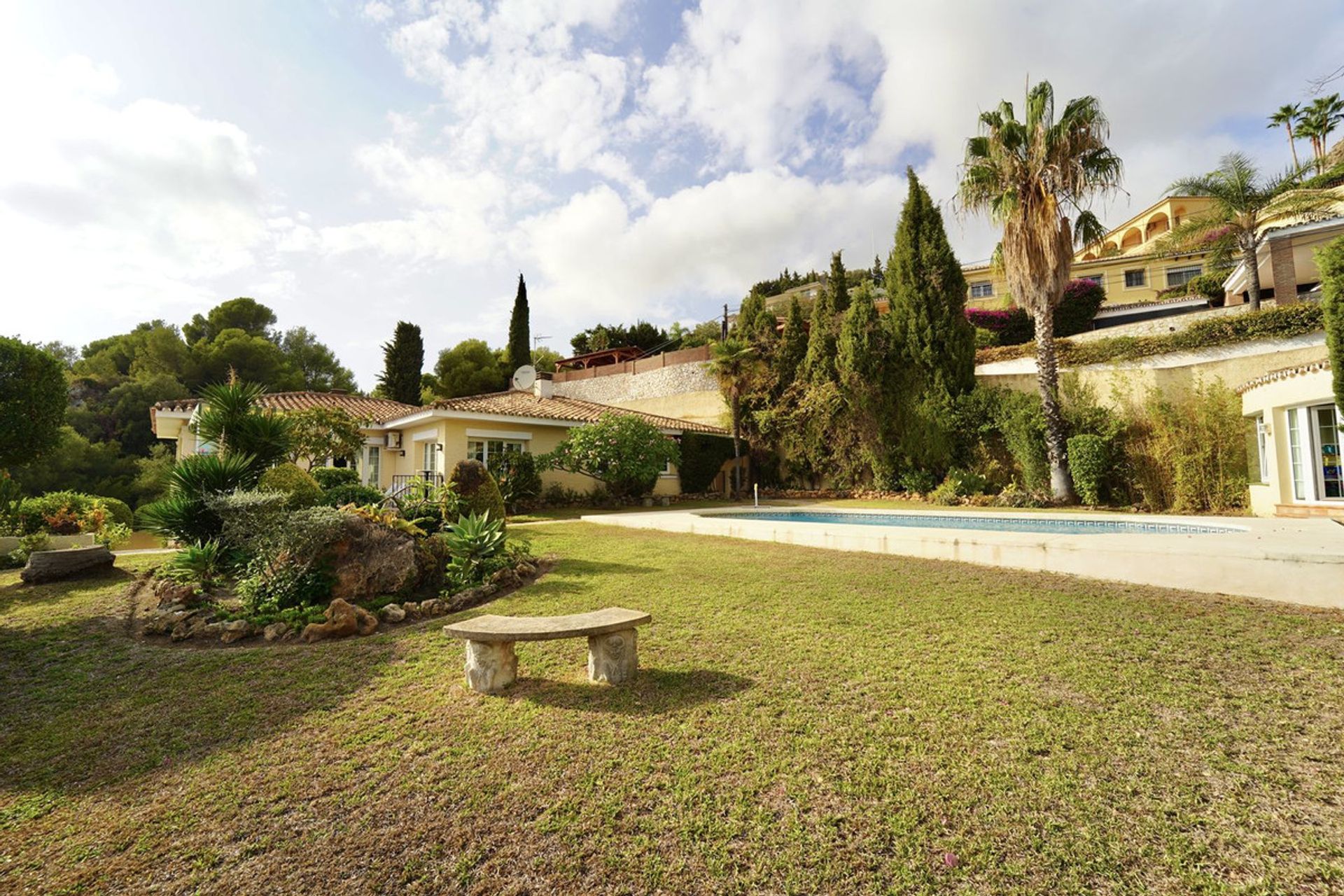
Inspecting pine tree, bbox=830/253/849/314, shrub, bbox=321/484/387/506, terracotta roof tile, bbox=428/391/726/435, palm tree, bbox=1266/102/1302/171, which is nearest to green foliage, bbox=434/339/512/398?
terracotta roof tile, bbox=428/391/726/435

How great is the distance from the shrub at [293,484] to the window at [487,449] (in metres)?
8.50

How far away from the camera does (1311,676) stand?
3916mm

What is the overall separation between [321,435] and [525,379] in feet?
49.1

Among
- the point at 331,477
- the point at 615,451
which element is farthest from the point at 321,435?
the point at 615,451

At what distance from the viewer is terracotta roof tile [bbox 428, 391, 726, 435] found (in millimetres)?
18656

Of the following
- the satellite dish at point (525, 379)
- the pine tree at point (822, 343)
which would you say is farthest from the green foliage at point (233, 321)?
the pine tree at point (822, 343)

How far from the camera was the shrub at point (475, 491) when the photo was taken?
9.80 m

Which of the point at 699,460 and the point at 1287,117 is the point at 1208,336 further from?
the point at 1287,117

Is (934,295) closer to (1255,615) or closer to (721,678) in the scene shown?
(1255,615)

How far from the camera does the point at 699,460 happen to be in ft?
75.3

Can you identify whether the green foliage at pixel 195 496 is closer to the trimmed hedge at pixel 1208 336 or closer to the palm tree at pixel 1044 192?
the palm tree at pixel 1044 192

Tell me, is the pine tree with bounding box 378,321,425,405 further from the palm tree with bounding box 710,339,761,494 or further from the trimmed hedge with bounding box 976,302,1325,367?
the trimmed hedge with bounding box 976,302,1325,367

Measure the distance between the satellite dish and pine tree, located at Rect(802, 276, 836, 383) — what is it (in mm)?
14609

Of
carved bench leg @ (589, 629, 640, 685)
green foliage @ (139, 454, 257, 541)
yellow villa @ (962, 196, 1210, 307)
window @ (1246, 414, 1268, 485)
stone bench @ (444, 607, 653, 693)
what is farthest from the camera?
yellow villa @ (962, 196, 1210, 307)
